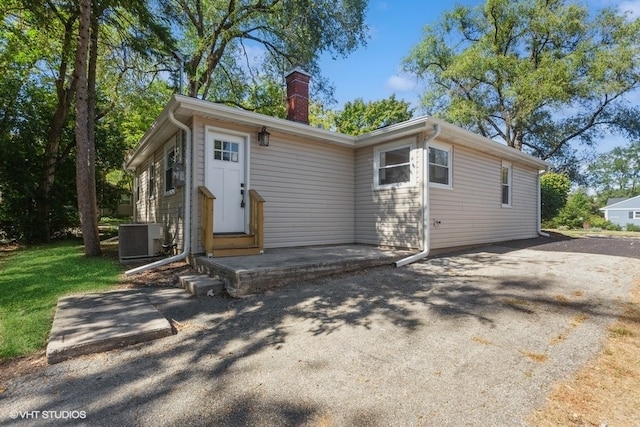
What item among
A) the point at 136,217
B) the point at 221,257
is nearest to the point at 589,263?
the point at 221,257

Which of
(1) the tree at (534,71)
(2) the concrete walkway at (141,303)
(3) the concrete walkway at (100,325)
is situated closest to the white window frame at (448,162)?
(2) the concrete walkway at (141,303)

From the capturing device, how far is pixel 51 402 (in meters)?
2.02

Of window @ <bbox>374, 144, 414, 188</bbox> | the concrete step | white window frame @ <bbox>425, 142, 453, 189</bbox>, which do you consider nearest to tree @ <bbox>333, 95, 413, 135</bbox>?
window @ <bbox>374, 144, 414, 188</bbox>

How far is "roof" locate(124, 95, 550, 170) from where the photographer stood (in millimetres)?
5562

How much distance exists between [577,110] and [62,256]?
24.2m

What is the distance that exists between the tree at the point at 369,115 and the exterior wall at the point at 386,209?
59.2 feet

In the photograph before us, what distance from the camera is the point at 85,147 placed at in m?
6.96

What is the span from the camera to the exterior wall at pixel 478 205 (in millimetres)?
7103

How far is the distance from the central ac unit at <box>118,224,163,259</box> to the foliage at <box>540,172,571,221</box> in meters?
17.2

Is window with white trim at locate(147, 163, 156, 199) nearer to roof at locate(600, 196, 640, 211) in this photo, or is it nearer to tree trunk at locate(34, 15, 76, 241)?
tree trunk at locate(34, 15, 76, 241)

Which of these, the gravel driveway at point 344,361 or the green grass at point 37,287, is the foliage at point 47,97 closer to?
the green grass at point 37,287

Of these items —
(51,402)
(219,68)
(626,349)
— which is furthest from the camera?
(219,68)

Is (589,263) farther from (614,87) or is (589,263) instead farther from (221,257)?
(614,87)

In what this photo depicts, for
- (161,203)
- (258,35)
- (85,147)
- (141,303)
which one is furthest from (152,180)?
(258,35)
